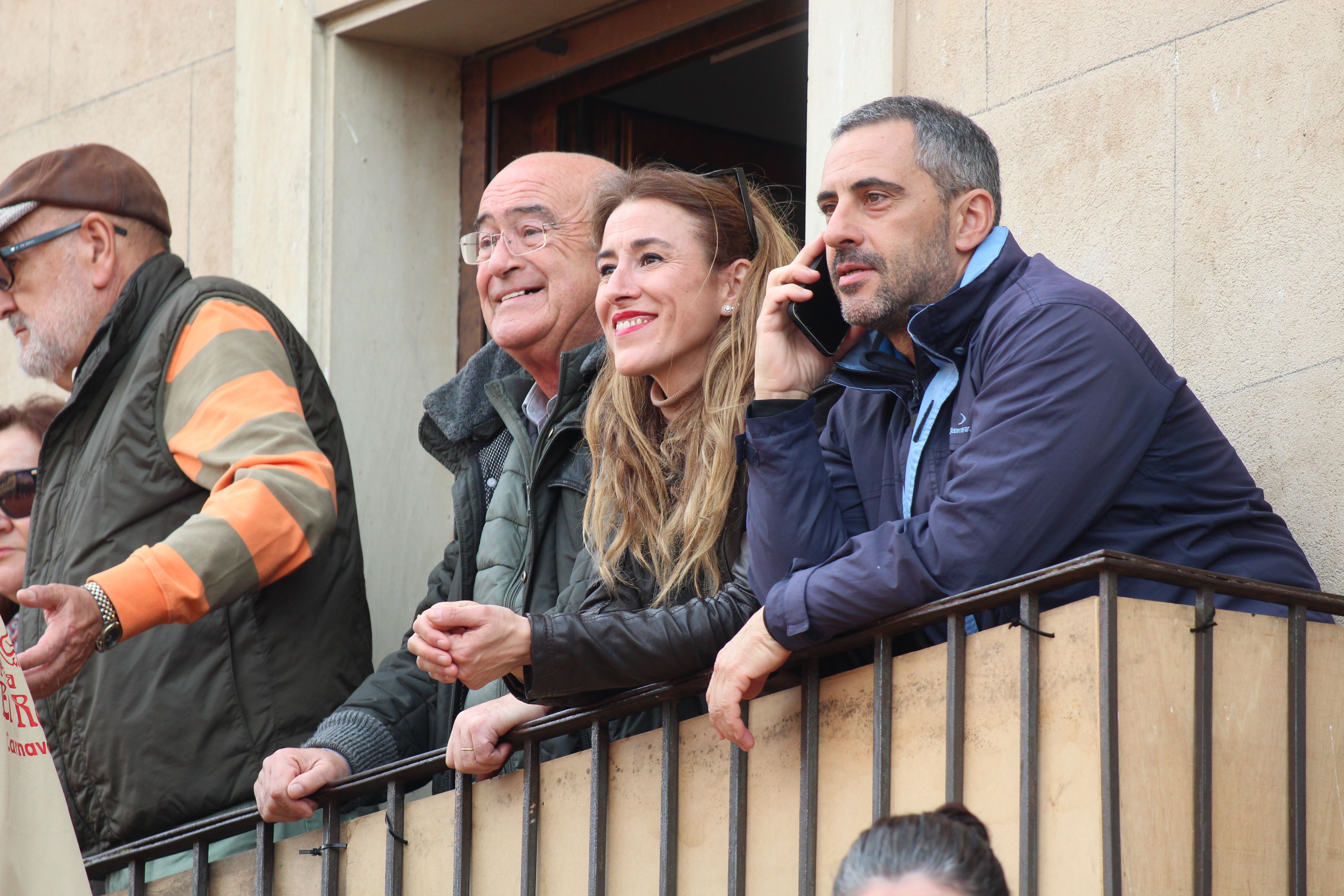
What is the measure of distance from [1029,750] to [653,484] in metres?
1.26

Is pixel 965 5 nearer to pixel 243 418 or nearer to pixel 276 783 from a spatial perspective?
pixel 243 418

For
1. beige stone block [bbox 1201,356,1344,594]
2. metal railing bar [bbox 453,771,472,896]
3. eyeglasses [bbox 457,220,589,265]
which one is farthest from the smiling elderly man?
beige stone block [bbox 1201,356,1344,594]

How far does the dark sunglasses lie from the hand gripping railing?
2.24 metres

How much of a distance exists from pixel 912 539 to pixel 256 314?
7.61 feet

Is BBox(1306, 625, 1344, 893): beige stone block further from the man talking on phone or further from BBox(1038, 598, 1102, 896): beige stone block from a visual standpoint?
BBox(1038, 598, 1102, 896): beige stone block

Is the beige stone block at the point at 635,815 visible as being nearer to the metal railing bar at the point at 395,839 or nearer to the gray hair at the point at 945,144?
the metal railing bar at the point at 395,839

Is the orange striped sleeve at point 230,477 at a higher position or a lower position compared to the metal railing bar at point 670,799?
higher

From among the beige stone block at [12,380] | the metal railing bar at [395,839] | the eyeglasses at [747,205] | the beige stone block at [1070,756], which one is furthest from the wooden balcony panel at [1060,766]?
the beige stone block at [12,380]

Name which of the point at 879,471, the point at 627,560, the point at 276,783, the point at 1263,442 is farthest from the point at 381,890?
the point at 1263,442

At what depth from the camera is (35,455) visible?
19.4 feet

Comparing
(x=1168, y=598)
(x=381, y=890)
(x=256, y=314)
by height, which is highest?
(x=256, y=314)

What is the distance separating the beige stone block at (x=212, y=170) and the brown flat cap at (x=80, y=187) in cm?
144

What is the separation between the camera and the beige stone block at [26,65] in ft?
24.8

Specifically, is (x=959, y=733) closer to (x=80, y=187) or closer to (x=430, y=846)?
(x=430, y=846)
